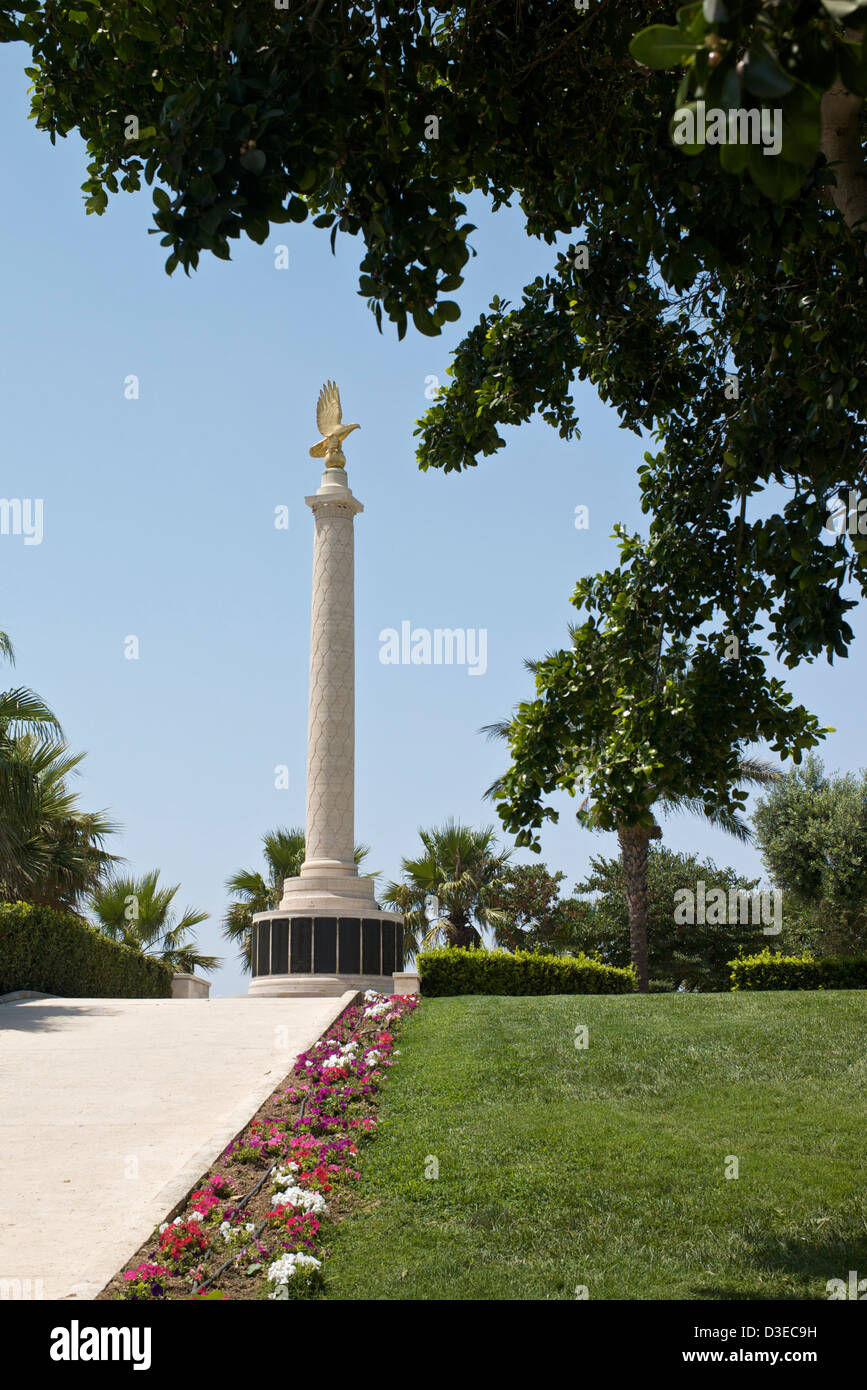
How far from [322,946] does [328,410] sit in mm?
14763

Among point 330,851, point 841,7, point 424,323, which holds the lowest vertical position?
point 330,851

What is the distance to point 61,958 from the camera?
19969 mm

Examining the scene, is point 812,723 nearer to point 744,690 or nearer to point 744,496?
point 744,690

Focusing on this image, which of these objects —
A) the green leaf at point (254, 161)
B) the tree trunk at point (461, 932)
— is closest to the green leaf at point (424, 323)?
the green leaf at point (254, 161)

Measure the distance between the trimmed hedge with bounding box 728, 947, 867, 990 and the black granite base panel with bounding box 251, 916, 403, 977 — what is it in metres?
8.48

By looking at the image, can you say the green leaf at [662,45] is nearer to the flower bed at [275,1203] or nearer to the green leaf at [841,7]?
the green leaf at [841,7]

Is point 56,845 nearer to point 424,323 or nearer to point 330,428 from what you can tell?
point 330,428

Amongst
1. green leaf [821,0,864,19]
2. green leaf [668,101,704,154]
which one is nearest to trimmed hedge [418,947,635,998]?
green leaf [668,101,704,154]

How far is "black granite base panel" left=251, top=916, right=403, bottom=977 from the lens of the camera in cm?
2469

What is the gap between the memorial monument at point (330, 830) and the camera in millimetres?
24781

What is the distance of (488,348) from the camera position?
796 centimetres

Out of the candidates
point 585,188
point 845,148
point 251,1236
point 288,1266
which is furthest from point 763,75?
point 251,1236

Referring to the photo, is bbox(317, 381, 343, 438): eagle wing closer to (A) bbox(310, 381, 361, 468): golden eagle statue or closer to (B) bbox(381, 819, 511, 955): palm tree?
(A) bbox(310, 381, 361, 468): golden eagle statue

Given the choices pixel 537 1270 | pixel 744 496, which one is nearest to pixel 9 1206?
pixel 537 1270
